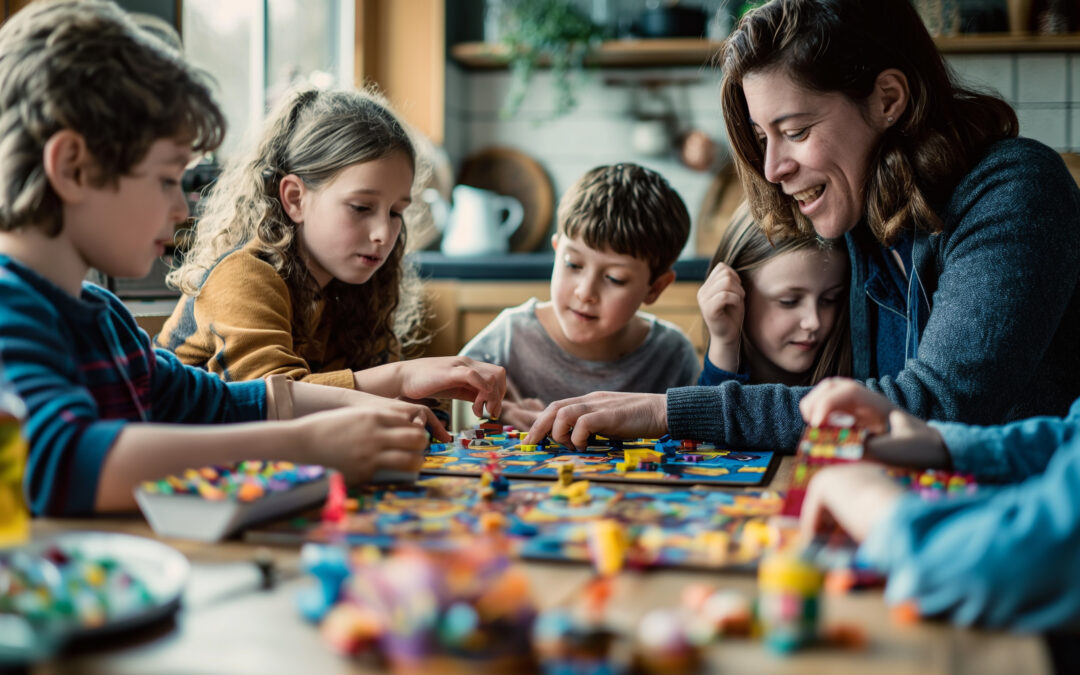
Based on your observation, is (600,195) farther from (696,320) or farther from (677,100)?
A: (677,100)

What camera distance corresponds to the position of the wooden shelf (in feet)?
11.0

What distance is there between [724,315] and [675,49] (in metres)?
1.96

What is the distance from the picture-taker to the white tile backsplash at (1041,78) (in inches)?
137

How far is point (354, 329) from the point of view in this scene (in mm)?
1889

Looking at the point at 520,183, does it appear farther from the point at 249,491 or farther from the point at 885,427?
the point at 249,491

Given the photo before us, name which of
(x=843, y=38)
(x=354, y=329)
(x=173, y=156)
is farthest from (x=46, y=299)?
(x=843, y=38)

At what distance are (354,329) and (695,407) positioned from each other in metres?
0.80

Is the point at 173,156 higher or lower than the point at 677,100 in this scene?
lower

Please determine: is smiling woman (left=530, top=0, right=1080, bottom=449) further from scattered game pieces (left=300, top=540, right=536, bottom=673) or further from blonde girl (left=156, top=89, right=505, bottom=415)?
scattered game pieces (left=300, top=540, right=536, bottom=673)

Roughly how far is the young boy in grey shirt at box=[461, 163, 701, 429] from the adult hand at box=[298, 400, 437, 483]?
0.97m

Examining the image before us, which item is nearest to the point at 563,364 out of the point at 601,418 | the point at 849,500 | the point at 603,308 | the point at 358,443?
the point at 603,308

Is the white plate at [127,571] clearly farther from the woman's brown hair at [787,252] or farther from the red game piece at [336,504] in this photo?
the woman's brown hair at [787,252]

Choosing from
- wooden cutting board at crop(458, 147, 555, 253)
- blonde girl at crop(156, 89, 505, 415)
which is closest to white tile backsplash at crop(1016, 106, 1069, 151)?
wooden cutting board at crop(458, 147, 555, 253)

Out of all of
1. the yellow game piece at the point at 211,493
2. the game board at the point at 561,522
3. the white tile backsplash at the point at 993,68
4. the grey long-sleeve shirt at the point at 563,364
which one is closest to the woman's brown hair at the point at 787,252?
the grey long-sleeve shirt at the point at 563,364
